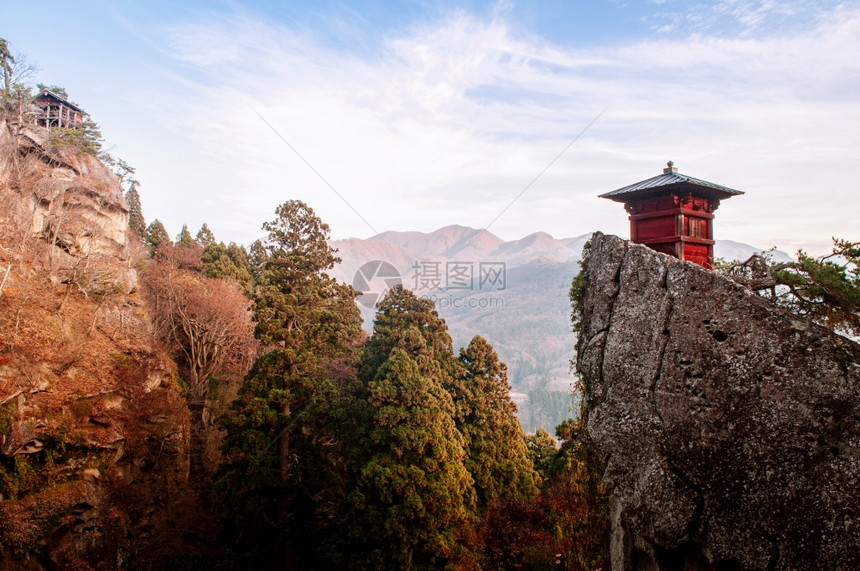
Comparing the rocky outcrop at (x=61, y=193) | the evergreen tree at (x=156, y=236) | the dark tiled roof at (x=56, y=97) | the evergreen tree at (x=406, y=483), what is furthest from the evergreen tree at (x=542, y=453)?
the dark tiled roof at (x=56, y=97)

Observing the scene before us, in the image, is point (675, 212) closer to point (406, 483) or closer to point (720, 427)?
point (720, 427)

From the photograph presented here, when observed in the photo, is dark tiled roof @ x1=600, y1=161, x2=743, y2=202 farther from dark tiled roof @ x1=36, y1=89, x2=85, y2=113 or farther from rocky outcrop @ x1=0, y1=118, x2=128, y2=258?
dark tiled roof @ x1=36, y1=89, x2=85, y2=113

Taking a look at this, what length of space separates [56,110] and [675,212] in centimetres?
3244

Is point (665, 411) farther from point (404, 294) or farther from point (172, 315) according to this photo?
point (172, 315)

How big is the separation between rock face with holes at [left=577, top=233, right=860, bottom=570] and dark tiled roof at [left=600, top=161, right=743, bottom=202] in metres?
2.42

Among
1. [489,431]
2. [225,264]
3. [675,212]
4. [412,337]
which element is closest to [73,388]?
[412,337]

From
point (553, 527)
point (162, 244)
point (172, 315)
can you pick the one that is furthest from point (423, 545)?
point (162, 244)

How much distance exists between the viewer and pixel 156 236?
112 feet

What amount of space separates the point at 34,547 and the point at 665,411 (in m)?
15.6

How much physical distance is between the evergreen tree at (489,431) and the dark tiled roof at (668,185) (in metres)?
12.3

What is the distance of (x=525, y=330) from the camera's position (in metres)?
200

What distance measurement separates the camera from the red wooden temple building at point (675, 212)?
10.5 metres

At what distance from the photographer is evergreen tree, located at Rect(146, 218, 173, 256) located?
33.2 metres

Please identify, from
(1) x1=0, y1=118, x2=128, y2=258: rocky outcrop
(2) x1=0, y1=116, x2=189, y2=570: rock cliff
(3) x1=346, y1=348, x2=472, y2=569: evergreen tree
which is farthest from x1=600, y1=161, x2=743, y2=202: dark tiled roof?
(1) x1=0, y1=118, x2=128, y2=258: rocky outcrop
